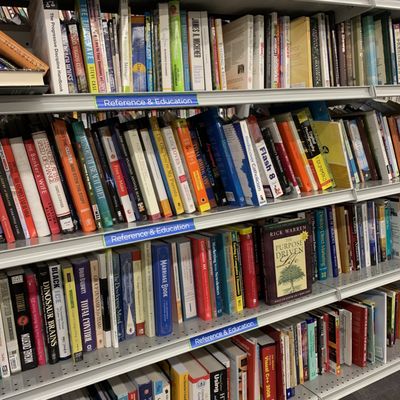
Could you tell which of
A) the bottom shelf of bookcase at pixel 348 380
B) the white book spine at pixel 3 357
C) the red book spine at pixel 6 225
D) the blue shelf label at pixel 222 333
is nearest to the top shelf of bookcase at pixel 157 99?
the red book spine at pixel 6 225

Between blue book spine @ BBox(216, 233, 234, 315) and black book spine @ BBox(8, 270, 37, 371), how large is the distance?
0.58 meters

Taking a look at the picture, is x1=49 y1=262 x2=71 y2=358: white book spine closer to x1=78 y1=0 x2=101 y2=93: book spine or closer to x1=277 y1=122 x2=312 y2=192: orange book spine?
x1=78 y1=0 x2=101 y2=93: book spine

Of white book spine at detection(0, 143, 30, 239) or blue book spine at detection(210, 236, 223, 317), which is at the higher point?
white book spine at detection(0, 143, 30, 239)

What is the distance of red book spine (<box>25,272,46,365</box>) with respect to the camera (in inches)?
39.9

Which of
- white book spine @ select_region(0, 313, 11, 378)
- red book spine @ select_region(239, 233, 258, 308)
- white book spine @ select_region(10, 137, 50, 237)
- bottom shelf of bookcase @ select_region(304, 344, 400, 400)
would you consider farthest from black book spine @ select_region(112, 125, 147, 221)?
bottom shelf of bookcase @ select_region(304, 344, 400, 400)

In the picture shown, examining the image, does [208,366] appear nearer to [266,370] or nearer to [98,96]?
[266,370]

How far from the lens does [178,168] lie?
3.81 feet

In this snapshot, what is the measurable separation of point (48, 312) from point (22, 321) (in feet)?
0.21

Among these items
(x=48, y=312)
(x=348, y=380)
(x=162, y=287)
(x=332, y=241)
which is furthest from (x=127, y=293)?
(x=348, y=380)

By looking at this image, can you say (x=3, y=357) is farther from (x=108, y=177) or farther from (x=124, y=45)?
(x=124, y=45)

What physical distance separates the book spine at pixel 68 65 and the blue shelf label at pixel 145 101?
0.11 meters

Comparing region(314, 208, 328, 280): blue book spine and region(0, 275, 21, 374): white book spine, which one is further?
region(314, 208, 328, 280): blue book spine

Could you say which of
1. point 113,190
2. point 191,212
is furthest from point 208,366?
point 113,190

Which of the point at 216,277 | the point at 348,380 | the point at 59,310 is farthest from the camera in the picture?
the point at 348,380
